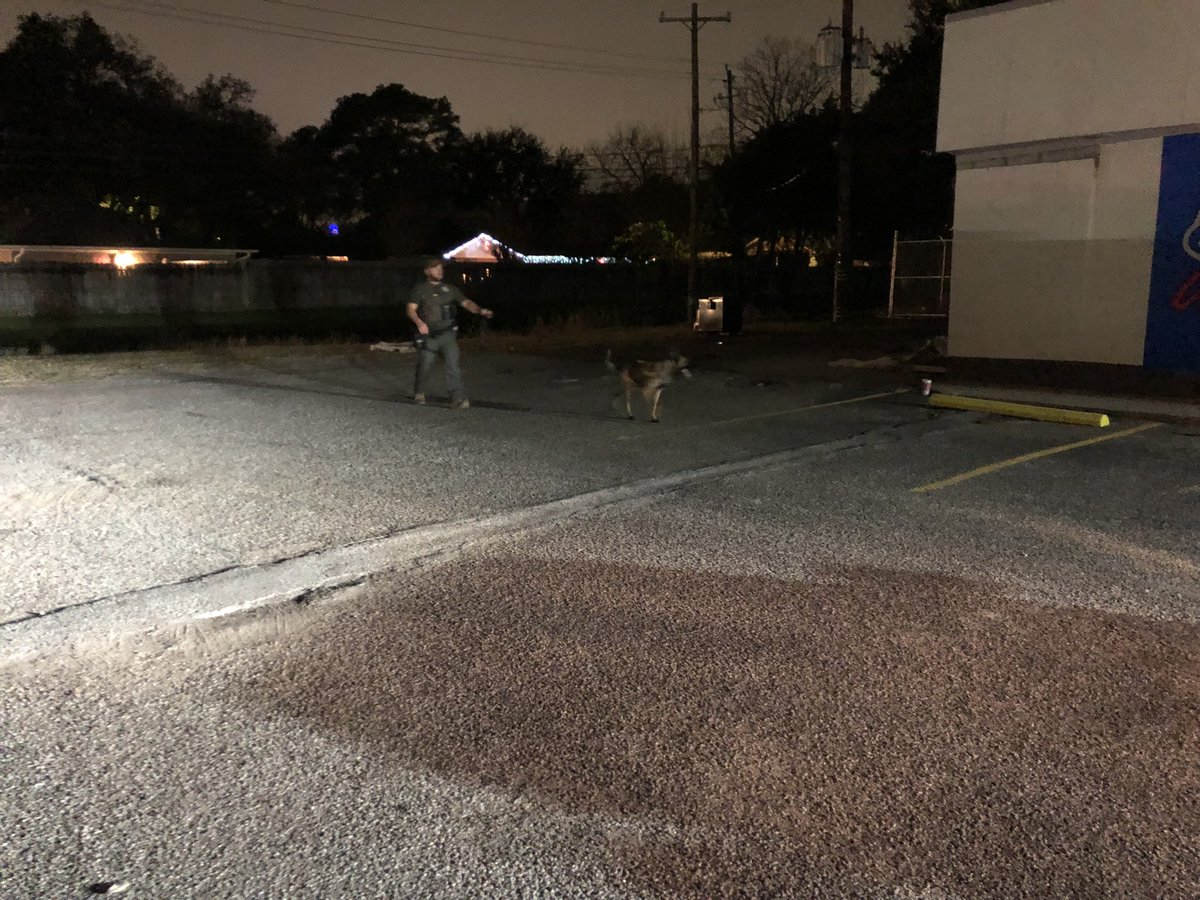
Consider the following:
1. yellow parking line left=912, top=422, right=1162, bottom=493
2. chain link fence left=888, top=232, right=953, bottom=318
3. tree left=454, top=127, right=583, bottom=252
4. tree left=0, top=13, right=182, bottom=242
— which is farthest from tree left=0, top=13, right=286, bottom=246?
yellow parking line left=912, top=422, right=1162, bottom=493

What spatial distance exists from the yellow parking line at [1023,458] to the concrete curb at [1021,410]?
0.37 m

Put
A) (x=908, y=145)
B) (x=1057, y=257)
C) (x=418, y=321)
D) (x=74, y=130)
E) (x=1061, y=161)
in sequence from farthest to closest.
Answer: (x=74, y=130), (x=908, y=145), (x=1057, y=257), (x=1061, y=161), (x=418, y=321)

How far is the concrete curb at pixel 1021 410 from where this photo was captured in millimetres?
11461

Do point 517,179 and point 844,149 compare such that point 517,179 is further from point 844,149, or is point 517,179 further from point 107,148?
point 844,149

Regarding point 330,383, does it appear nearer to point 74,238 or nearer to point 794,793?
point 794,793

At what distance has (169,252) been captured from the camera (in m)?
42.9

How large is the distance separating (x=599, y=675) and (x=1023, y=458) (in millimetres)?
6589

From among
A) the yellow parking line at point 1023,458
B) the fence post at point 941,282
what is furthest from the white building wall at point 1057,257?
the fence post at point 941,282

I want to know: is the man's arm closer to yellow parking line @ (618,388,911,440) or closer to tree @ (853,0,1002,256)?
yellow parking line @ (618,388,911,440)

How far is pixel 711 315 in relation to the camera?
26.5 m

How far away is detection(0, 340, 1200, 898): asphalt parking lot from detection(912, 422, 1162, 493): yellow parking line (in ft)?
0.50

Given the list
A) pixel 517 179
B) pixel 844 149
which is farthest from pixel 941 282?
pixel 517 179

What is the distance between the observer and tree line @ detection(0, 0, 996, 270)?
130 ft

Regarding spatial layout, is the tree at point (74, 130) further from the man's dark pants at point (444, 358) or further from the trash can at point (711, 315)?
the man's dark pants at point (444, 358)
